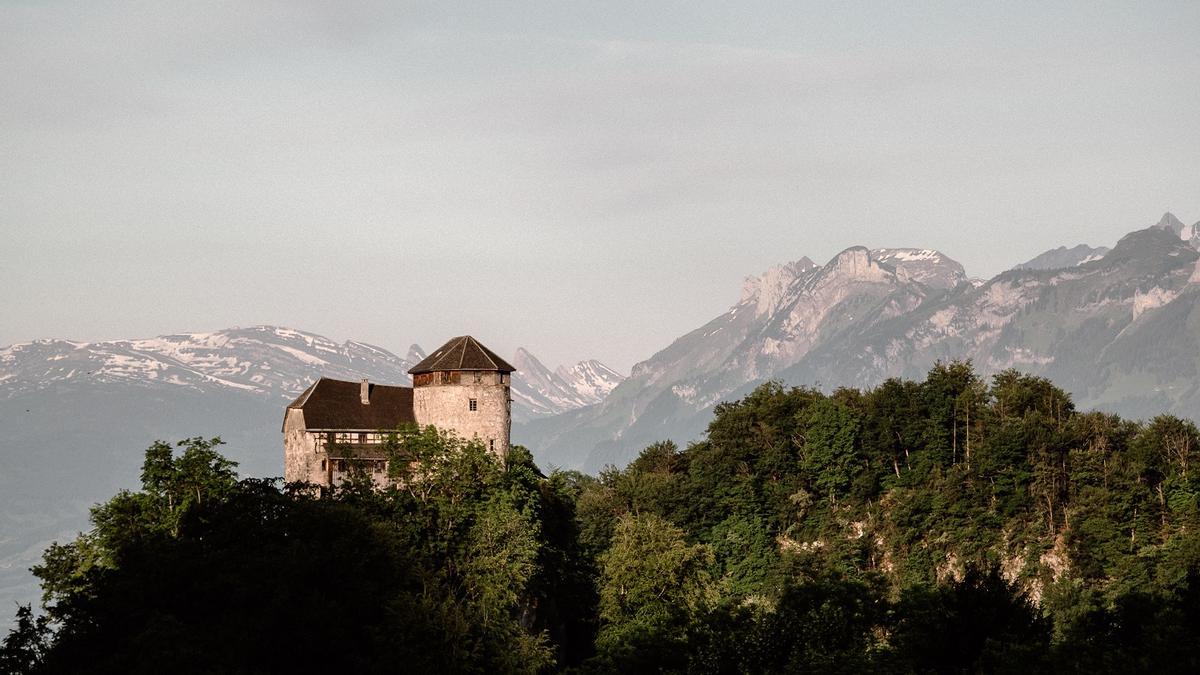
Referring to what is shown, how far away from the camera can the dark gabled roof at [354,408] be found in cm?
11138

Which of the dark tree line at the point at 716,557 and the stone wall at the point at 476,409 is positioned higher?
the stone wall at the point at 476,409

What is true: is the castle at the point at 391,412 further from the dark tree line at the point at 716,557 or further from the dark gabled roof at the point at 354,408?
the dark tree line at the point at 716,557

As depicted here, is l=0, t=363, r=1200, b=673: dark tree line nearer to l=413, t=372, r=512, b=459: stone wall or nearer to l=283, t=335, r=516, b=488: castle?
l=413, t=372, r=512, b=459: stone wall

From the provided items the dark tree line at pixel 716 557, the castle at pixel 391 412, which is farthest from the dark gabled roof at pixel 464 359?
the dark tree line at pixel 716 557

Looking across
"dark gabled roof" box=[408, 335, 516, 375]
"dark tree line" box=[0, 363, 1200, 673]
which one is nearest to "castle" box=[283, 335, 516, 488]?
"dark gabled roof" box=[408, 335, 516, 375]

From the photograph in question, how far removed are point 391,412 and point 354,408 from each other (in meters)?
3.33

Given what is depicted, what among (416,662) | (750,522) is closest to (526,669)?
(416,662)

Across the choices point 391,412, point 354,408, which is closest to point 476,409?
point 391,412

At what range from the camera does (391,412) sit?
113m

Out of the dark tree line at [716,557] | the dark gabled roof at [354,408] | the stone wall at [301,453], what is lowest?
the dark tree line at [716,557]

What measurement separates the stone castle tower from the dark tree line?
17.3 ft

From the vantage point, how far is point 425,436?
90.2 meters

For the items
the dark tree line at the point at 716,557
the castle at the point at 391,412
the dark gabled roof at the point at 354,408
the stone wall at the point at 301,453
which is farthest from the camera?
the dark gabled roof at the point at 354,408

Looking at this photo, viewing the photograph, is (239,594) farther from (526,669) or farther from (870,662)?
(870,662)
